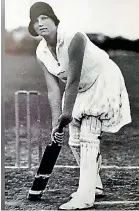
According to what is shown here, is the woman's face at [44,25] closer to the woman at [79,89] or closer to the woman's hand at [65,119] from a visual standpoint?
the woman at [79,89]

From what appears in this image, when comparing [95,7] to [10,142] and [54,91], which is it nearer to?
[54,91]

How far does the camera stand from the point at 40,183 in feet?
6.63

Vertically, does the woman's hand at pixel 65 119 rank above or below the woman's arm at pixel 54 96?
below

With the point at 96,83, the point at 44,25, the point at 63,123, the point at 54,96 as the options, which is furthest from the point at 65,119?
the point at 44,25

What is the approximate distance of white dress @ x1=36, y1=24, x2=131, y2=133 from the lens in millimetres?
2023

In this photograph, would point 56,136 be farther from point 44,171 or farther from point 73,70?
point 73,70

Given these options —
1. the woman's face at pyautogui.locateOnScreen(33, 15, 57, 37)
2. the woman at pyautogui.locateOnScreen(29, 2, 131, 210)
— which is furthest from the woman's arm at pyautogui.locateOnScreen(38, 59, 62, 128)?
the woman's face at pyautogui.locateOnScreen(33, 15, 57, 37)

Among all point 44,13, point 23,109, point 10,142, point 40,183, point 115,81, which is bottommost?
point 40,183

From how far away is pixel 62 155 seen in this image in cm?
203

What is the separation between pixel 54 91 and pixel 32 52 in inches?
8.6

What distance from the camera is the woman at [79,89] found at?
2.01 metres

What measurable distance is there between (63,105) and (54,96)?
6 cm

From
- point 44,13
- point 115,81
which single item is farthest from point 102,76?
point 44,13

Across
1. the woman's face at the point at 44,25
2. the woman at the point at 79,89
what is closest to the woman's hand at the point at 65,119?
the woman at the point at 79,89
